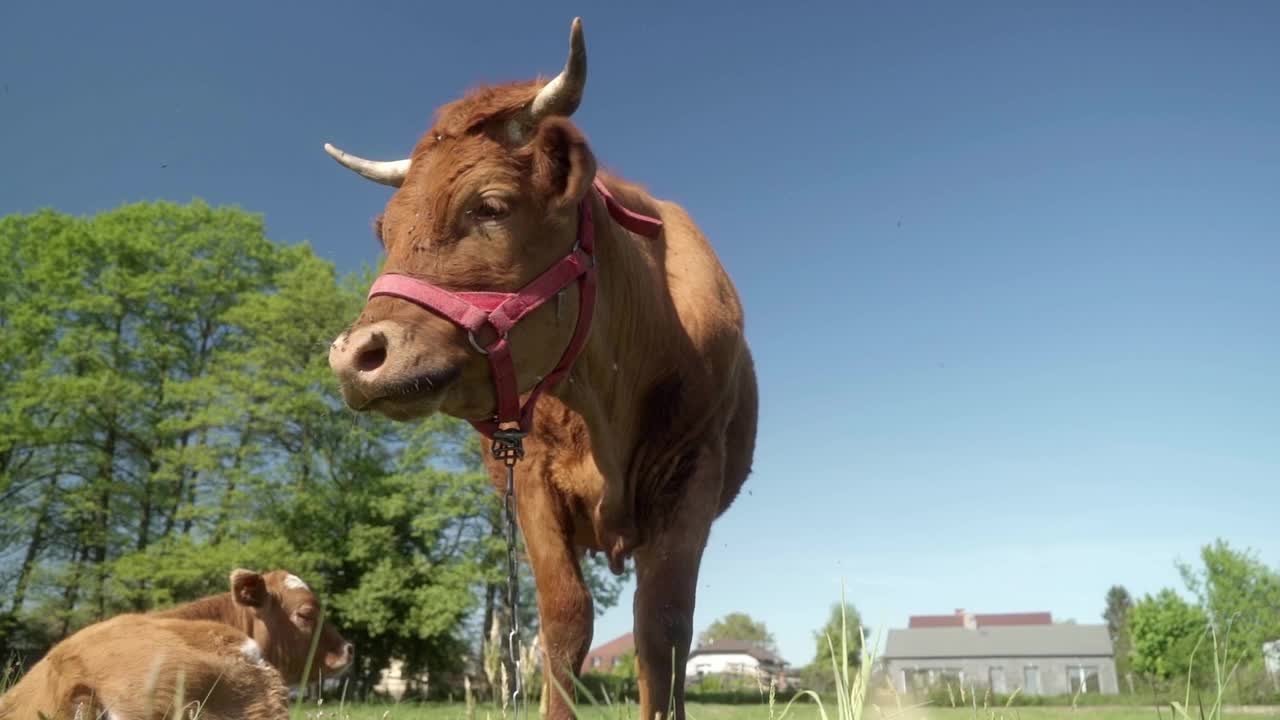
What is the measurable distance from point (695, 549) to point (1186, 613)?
8747 cm

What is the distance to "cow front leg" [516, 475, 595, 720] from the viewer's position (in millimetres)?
4160

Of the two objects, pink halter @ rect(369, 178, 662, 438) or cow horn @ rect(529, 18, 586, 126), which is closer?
pink halter @ rect(369, 178, 662, 438)

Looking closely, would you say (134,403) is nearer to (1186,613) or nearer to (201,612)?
(201,612)

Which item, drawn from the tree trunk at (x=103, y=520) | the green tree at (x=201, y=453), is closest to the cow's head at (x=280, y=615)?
the green tree at (x=201, y=453)

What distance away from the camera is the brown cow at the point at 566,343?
317cm

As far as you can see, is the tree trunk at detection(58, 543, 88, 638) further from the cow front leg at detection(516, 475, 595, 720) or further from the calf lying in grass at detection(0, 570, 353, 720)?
the cow front leg at detection(516, 475, 595, 720)

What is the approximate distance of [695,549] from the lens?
411 cm

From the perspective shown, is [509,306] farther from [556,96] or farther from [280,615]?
[280,615]

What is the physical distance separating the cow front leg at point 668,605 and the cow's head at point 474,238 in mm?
1029

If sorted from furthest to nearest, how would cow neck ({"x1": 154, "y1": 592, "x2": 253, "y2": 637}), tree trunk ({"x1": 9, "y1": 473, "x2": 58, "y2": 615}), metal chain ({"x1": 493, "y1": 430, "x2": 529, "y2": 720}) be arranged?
tree trunk ({"x1": 9, "y1": 473, "x2": 58, "y2": 615}), cow neck ({"x1": 154, "y1": 592, "x2": 253, "y2": 637}), metal chain ({"x1": 493, "y1": 430, "x2": 529, "y2": 720})

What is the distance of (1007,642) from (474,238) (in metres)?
102

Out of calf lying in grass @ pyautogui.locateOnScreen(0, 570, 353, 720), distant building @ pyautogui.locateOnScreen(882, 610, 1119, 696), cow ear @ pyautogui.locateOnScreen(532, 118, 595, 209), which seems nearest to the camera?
cow ear @ pyautogui.locateOnScreen(532, 118, 595, 209)

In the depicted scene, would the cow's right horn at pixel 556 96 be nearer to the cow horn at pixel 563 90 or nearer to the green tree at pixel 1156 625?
the cow horn at pixel 563 90

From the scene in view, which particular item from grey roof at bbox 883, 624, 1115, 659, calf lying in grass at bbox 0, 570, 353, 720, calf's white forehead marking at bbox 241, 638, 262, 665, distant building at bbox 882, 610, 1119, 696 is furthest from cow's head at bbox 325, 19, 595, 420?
grey roof at bbox 883, 624, 1115, 659
